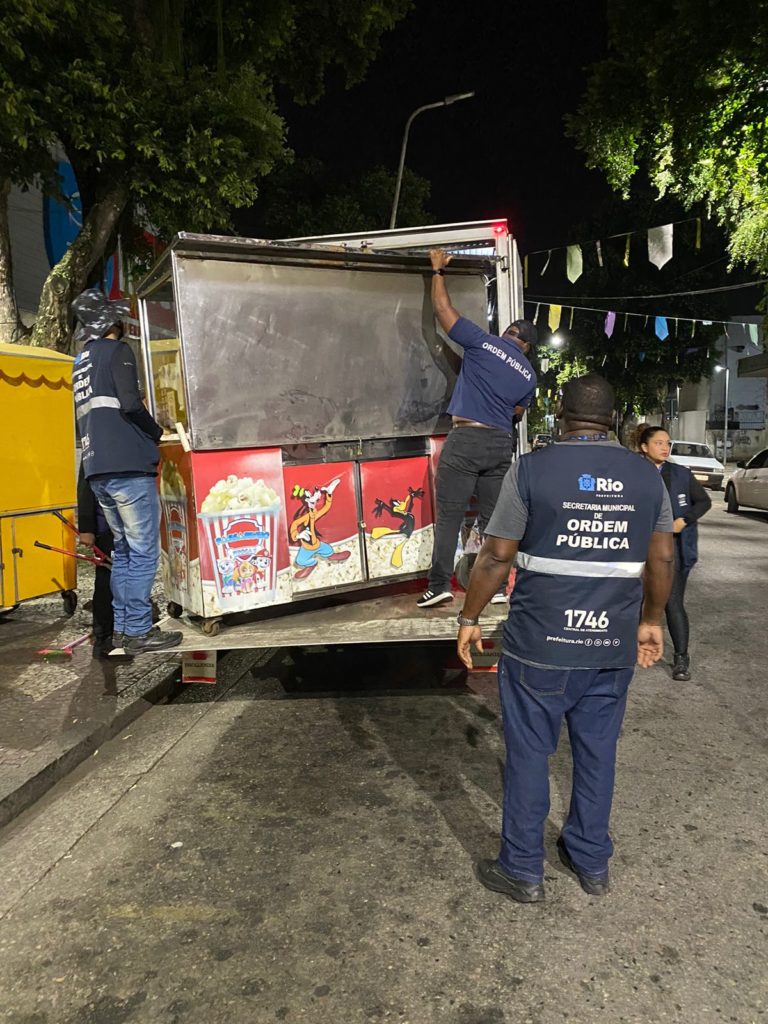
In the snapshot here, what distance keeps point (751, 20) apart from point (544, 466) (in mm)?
8723

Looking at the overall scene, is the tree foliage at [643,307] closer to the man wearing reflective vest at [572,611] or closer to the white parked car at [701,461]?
the white parked car at [701,461]

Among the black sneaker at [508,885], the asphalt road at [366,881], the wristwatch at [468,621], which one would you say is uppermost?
the wristwatch at [468,621]

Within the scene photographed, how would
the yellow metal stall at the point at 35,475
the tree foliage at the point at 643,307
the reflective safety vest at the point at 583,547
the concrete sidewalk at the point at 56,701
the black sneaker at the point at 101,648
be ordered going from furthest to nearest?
the tree foliage at the point at 643,307 < the yellow metal stall at the point at 35,475 < the black sneaker at the point at 101,648 < the concrete sidewalk at the point at 56,701 < the reflective safety vest at the point at 583,547

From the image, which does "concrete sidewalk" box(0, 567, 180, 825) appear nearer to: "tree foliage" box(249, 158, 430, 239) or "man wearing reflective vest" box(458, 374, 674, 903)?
"man wearing reflective vest" box(458, 374, 674, 903)

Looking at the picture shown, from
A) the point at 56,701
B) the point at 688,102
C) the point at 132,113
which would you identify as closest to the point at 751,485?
the point at 688,102

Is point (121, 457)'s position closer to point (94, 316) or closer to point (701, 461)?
point (94, 316)

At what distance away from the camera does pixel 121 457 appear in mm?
4418

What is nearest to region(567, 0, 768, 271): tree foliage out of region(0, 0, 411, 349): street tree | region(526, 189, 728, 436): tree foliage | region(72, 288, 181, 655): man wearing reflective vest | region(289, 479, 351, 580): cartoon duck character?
region(0, 0, 411, 349): street tree

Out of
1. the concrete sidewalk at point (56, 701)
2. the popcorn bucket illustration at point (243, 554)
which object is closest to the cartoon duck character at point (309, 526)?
the popcorn bucket illustration at point (243, 554)

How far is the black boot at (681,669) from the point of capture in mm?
5320

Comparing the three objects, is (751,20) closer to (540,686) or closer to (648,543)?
(648,543)

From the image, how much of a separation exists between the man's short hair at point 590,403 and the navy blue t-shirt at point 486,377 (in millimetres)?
1872

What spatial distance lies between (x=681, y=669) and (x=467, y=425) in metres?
2.59

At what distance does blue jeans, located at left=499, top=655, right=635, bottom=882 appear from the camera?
262cm
